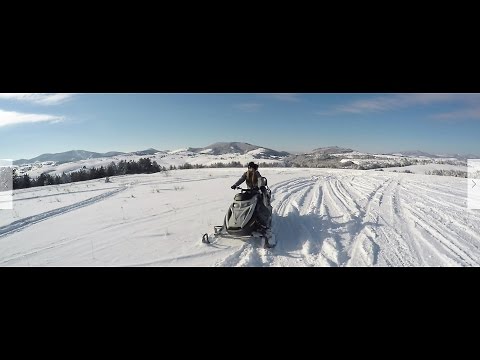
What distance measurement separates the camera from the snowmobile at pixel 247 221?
400 cm

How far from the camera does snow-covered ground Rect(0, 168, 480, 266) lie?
3.56m

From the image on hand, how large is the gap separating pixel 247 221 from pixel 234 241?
45 cm

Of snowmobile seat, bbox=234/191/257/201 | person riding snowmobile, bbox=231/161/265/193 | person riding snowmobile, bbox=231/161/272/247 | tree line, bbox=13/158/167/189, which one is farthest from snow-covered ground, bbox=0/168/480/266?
tree line, bbox=13/158/167/189

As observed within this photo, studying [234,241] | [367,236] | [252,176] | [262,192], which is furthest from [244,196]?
[367,236]

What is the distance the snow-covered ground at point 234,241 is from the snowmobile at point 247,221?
0.48ft

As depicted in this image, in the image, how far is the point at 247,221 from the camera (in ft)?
13.2

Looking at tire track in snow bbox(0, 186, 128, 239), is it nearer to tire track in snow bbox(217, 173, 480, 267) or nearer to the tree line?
tire track in snow bbox(217, 173, 480, 267)

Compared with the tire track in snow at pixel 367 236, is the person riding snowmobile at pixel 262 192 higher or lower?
higher

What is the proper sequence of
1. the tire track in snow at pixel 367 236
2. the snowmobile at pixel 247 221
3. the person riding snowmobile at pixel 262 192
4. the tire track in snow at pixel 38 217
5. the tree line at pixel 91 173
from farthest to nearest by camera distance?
the tree line at pixel 91 173
the tire track in snow at pixel 38 217
the person riding snowmobile at pixel 262 192
the snowmobile at pixel 247 221
the tire track in snow at pixel 367 236

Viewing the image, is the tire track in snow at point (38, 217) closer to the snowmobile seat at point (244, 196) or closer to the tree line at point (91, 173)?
the snowmobile seat at point (244, 196)

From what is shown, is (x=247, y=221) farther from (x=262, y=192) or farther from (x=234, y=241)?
(x=262, y=192)

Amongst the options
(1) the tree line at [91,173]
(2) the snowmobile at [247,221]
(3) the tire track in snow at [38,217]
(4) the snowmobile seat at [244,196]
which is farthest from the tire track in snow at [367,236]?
(1) the tree line at [91,173]

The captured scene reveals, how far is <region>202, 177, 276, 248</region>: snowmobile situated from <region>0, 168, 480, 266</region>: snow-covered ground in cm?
15
